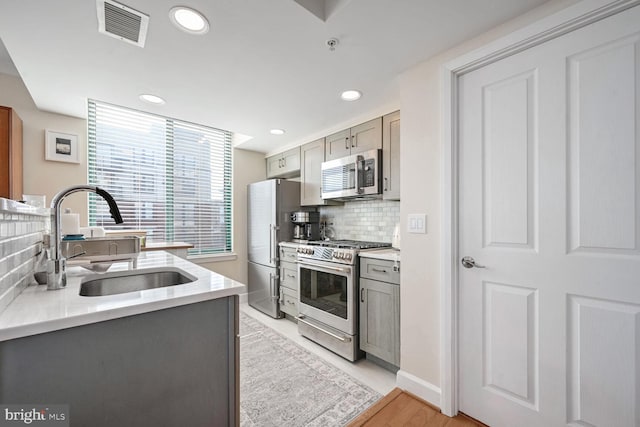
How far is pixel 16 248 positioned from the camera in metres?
0.99

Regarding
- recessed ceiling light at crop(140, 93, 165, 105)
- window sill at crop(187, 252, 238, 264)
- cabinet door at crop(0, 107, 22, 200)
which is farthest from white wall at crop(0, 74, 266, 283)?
window sill at crop(187, 252, 238, 264)

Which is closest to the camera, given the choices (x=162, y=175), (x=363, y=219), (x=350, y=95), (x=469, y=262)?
(x=469, y=262)

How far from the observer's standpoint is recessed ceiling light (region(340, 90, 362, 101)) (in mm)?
2139

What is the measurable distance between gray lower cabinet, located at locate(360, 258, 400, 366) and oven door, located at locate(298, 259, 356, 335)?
102 millimetres

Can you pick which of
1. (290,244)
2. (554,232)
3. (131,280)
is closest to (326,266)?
(290,244)

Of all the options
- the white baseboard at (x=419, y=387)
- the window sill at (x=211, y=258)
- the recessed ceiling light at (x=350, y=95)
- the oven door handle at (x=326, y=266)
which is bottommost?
the white baseboard at (x=419, y=387)

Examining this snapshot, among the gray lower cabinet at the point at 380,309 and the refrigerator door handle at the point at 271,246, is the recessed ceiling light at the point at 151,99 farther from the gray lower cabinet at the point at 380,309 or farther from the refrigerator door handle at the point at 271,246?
the gray lower cabinet at the point at 380,309

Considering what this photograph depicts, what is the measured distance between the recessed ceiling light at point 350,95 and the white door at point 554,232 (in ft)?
2.66

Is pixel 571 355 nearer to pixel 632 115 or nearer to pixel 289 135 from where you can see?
pixel 632 115

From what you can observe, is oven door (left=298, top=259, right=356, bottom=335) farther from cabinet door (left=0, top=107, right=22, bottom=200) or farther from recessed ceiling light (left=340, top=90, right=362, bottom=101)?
cabinet door (left=0, top=107, right=22, bottom=200)

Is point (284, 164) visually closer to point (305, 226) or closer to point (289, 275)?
point (305, 226)

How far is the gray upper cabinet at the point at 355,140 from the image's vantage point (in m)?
2.47

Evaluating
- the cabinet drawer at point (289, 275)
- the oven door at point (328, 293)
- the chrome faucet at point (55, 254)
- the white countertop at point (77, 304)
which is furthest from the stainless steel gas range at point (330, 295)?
the chrome faucet at point (55, 254)

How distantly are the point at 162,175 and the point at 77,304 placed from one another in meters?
2.62
